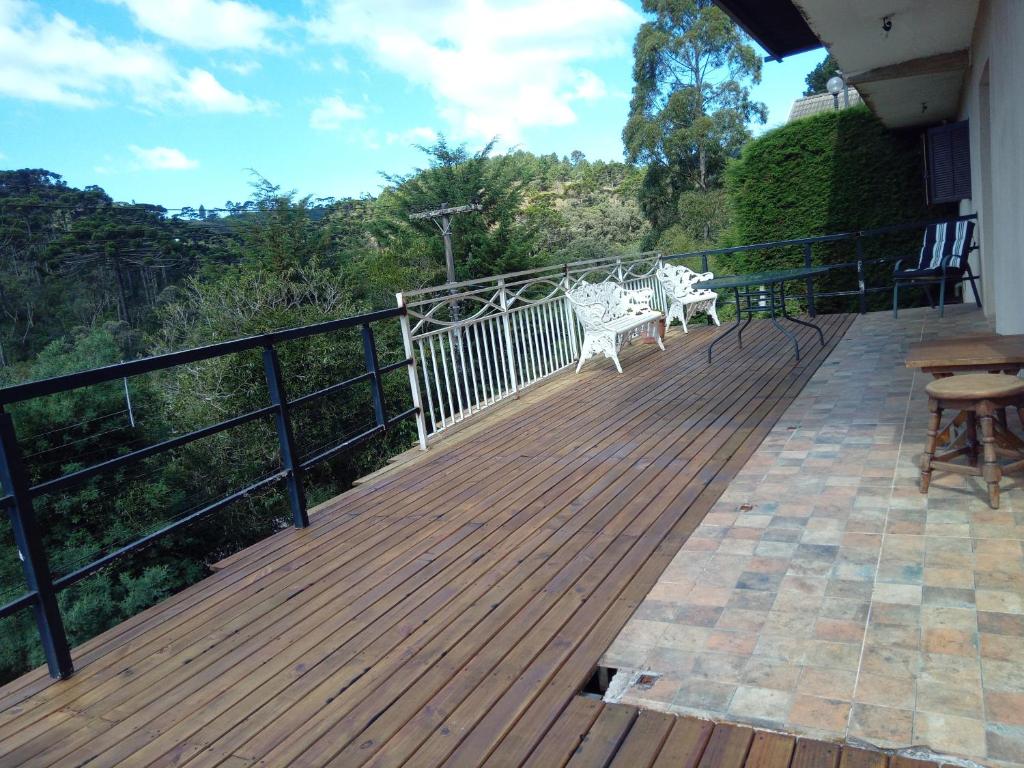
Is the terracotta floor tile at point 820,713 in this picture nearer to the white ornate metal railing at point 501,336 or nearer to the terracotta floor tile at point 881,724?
the terracotta floor tile at point 881,724

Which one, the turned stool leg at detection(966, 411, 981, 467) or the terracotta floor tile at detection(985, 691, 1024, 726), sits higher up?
the turned stool leg at detection(966, 411, 981, 467)

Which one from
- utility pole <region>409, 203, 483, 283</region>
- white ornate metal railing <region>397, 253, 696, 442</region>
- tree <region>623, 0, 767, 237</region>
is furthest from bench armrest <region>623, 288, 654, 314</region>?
tree <region>623, 0, 767, 237</region>

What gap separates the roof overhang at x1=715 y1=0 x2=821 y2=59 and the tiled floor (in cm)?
325

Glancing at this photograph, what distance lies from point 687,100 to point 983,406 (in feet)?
79.5

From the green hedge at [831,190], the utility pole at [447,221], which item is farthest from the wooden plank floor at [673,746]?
the utility pole at [447,221]

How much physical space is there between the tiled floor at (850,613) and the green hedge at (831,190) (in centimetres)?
779

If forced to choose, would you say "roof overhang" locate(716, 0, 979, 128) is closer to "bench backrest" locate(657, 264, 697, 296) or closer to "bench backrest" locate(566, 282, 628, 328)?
"bench backrest" locate(566, 282, 628, 328)

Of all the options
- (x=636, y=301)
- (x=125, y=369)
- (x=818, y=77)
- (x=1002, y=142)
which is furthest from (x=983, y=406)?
(x=818, y=77)

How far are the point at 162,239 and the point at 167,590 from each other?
59.7 feet

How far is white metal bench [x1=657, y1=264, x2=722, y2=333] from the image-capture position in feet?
26.2

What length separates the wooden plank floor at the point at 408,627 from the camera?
1820 mm

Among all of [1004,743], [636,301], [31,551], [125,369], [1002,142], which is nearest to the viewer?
[1004,743]

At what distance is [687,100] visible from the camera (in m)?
24.4

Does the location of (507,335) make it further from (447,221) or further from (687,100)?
(687,100)
